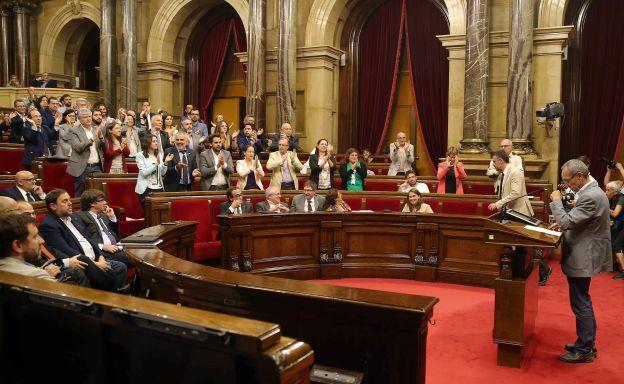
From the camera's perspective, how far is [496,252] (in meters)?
5.89

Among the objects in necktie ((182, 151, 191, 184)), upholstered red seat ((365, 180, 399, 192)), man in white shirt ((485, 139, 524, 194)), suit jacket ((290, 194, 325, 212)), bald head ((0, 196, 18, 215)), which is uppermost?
man in white shirt ((485, 139, 524, 194))

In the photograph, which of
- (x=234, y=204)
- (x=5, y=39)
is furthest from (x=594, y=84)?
(x=5, y=39)

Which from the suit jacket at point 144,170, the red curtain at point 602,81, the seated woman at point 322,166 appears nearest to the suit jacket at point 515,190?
the seated woman at point 322,166

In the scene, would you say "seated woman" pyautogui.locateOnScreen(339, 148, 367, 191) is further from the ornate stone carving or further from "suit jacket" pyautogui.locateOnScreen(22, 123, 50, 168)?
the ornate stone carving

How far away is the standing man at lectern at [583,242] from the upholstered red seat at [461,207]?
298 centimetres

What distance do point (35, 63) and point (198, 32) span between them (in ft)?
15.3

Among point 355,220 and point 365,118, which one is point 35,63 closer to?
point 365,118

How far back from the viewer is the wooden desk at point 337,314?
7.63 ft

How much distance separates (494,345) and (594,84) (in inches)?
295

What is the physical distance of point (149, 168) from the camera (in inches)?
257

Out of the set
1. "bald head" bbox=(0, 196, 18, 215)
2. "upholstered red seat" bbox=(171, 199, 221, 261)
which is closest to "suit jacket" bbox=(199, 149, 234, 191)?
"upholstered red seat" bbox=(171, 199, 221, 261)

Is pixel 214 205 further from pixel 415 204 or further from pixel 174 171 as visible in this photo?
pixel 415 204

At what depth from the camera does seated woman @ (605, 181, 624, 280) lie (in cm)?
651

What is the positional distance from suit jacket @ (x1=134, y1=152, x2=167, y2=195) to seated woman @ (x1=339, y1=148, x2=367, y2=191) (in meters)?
2.35
